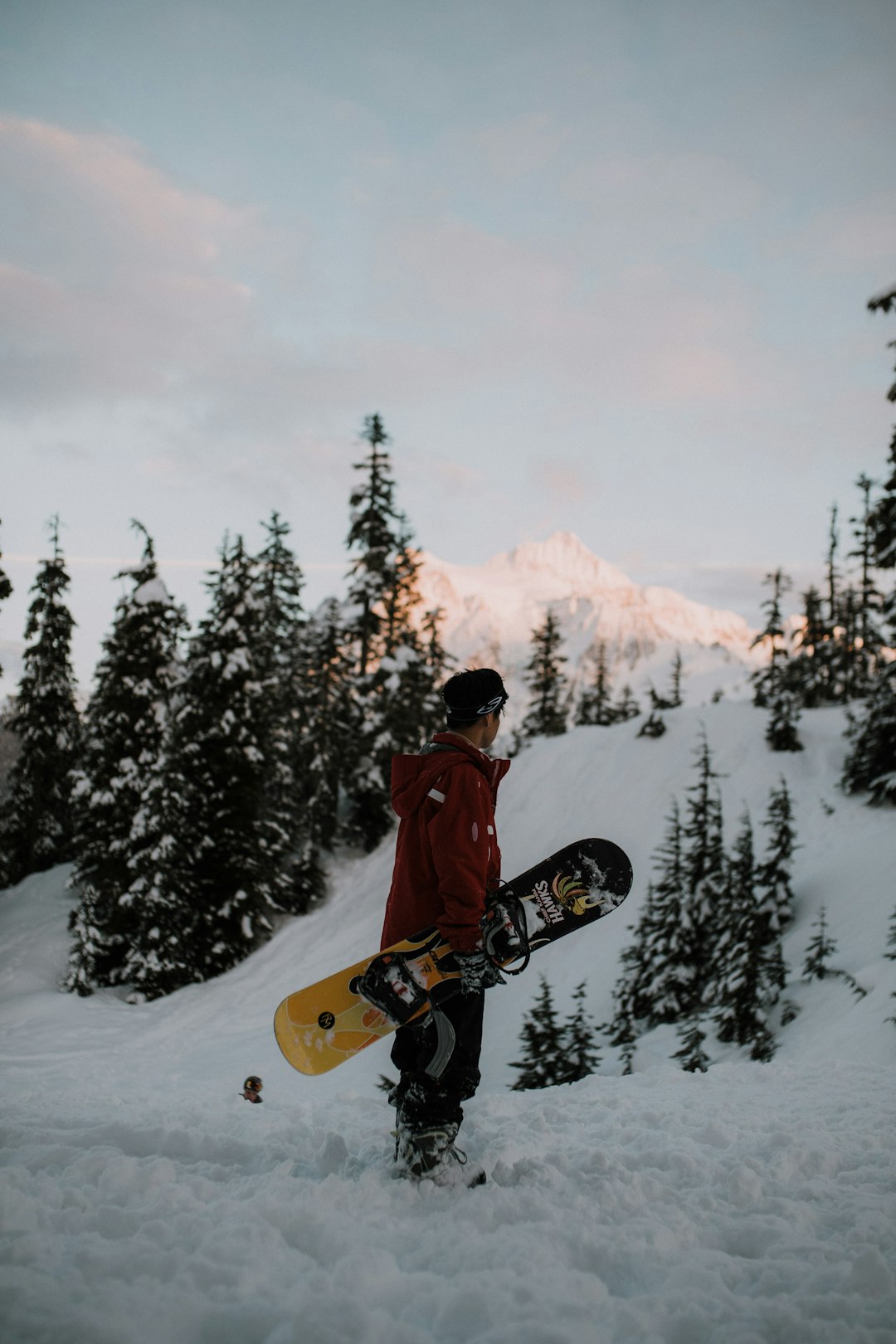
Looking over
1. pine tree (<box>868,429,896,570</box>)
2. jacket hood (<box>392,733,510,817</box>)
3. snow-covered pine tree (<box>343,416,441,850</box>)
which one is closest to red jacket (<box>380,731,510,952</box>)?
jacket hood (<box>392,733,510,817</box>)

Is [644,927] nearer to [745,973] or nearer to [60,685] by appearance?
[745,973]

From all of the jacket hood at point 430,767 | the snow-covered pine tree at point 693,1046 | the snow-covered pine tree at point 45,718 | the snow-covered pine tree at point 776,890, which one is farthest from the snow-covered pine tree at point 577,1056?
the snow-covered pine tree at point 45,718

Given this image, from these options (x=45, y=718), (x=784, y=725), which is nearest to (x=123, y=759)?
(x=45, y=718)

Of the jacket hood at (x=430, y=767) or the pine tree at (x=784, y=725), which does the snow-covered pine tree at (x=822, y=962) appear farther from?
the pine tree at (x=784, y=725)

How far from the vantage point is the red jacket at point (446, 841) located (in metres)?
3.91

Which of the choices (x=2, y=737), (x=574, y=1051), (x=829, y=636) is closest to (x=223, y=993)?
(x=574, y=1051)

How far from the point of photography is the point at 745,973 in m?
11.9

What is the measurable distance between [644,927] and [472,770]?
1375 centimetres

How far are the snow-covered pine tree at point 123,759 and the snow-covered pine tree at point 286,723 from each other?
313 cm

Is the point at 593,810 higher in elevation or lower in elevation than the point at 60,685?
lower

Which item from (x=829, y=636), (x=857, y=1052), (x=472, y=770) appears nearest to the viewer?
(x=472, y=770)

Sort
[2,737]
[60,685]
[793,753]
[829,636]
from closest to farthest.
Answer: [793,753] < [60,685] < [829,636] < [2,737]

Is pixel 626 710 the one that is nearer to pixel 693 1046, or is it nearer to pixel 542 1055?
pixel 693 1046

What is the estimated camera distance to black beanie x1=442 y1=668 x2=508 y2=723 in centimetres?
440
